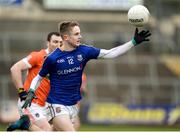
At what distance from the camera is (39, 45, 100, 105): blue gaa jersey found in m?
11.4

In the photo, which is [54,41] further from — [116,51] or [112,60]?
[112,60]

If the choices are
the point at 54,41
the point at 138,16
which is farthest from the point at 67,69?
the point at 54,41

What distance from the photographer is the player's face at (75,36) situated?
11281 mm

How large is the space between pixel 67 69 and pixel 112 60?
19103 mm

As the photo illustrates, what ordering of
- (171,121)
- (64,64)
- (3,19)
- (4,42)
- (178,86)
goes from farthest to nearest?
1. (3,19)
2. (4,42)
3. (178,86)
4. (171,121)
5. (64,64)

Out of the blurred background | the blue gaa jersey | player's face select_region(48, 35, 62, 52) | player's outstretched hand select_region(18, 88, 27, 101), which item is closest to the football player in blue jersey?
the blue gaa jersey

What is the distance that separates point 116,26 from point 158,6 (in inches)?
82.8

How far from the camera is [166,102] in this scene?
28.4 metres

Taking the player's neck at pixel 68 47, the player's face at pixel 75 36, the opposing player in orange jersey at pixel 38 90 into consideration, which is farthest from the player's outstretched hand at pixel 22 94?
the player's face at pixel 75 36

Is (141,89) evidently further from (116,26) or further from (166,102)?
(116,26)

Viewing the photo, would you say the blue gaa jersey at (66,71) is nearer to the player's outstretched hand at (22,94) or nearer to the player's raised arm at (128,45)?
the player's raised arm at (128,45)

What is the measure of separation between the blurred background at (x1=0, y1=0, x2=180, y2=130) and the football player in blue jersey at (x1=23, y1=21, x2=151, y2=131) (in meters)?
12.9

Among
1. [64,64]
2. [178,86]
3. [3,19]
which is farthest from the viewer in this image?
[3,19]

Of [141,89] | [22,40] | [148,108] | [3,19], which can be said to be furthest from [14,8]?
[148,108]
